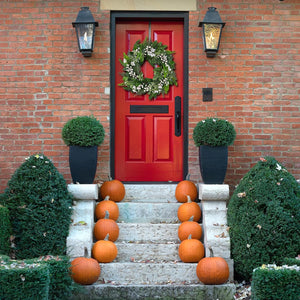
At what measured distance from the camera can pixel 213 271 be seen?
468 centimetres

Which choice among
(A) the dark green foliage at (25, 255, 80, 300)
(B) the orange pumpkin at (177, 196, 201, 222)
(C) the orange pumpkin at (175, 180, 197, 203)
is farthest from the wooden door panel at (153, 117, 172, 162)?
(A) the dark green foliage at (25, 255, 80, 300)

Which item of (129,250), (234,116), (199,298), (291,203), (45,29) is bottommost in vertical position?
(199,298)

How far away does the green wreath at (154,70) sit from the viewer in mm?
6363

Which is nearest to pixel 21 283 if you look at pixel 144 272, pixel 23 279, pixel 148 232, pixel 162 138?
pixel 23 279

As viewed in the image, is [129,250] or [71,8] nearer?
[129,250]

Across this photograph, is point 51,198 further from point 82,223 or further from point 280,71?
point 280,71

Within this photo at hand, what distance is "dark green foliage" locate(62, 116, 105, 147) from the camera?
216 inches

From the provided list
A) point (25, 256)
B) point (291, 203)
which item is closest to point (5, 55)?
point (25, 256)

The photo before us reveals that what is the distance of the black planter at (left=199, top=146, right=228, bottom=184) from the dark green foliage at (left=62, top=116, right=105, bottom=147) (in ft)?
4.00

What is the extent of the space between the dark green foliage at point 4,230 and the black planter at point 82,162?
1063 millimetres

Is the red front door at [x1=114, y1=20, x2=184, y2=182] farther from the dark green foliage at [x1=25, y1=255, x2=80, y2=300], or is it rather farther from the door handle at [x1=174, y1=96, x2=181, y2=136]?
the dark green foliage at [x1=25, y1=255, x2=80, y2=300]

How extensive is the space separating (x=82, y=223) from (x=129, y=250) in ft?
1.92

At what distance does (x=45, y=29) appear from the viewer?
20.6ft

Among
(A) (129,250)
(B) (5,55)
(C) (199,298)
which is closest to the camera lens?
(C) (199,298)
